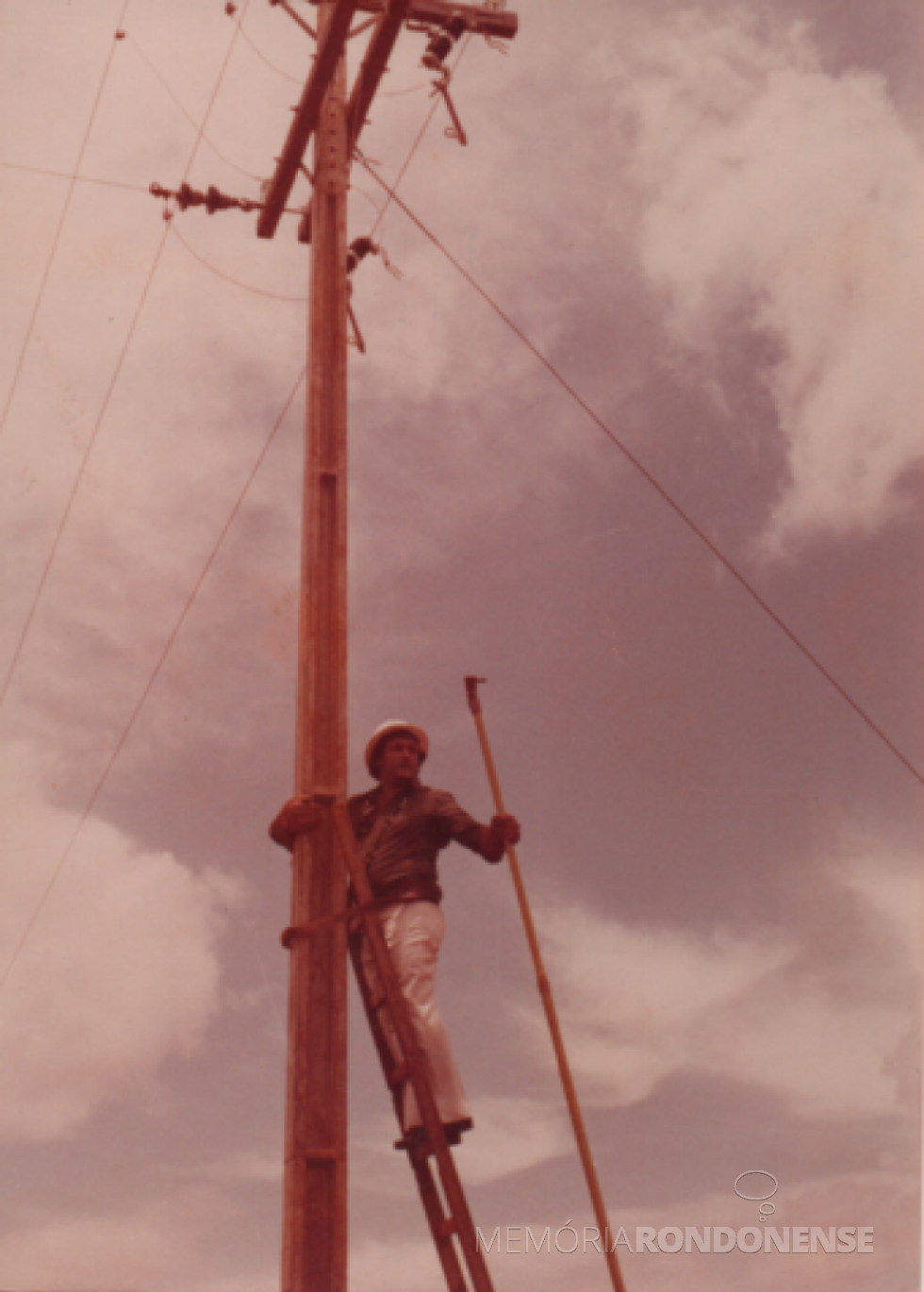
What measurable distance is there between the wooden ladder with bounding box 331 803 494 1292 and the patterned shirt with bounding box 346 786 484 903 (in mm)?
270

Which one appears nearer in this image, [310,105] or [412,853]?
[412,853]

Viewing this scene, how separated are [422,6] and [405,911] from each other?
492cm

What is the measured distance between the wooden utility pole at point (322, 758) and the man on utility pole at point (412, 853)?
23 centimetres

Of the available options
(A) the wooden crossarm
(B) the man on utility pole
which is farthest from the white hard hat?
(A) the wooden crossarm

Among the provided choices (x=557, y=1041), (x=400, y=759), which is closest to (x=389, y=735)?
(x=400, y=759)

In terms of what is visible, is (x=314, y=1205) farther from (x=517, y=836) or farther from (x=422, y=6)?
(x=422, y=6)

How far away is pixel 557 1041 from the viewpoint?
5.26m

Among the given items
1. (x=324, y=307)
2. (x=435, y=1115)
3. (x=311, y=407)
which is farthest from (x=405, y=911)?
(x=324, y=307)

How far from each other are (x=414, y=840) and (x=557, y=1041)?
1.05 metres

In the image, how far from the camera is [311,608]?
5.29 meters

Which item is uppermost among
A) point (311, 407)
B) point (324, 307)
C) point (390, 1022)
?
point (324, 307)

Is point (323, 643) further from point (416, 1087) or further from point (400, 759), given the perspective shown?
point (416, 1087)

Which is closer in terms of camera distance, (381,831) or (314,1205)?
(314,1205)

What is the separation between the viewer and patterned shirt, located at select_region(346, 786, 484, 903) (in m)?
5.18
